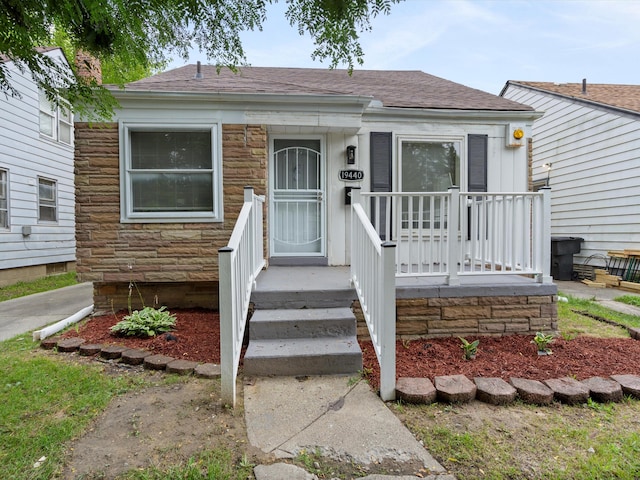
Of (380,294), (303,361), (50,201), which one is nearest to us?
(380,294)

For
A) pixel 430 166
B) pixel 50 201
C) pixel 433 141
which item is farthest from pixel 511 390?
pixel 50 201

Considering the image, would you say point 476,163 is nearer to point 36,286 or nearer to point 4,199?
point 36,286

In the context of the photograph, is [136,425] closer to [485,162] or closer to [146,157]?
[146,157]

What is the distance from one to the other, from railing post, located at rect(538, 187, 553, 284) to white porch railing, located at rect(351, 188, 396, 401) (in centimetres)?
197

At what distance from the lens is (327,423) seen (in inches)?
84.7

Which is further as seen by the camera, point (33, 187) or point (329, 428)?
point (33, 187)

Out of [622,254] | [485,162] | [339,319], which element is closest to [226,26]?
[339,319]

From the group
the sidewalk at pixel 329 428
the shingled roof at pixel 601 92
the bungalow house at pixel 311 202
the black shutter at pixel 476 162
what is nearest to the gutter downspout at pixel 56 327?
the bungalow house at pixel 311 202

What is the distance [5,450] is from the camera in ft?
6.24

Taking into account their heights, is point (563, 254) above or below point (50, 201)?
below

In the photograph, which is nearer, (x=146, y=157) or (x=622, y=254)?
(x=146, y=157)

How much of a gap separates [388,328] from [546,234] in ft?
7.71

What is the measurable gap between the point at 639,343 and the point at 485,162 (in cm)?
304

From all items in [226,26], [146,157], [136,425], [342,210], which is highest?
[226,26]
